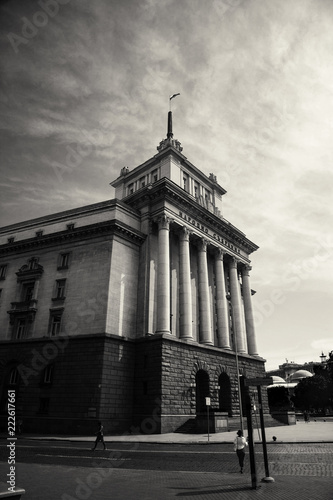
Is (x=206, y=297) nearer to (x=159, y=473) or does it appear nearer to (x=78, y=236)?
(x=78, y=236)

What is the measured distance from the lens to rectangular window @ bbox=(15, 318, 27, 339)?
37.5 m

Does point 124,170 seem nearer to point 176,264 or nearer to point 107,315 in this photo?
point 176,264

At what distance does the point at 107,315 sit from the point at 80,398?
7735 millimetres

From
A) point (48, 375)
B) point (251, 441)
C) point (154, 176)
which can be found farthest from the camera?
point (154, 176)

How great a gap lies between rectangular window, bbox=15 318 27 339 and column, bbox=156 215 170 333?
1449 cm

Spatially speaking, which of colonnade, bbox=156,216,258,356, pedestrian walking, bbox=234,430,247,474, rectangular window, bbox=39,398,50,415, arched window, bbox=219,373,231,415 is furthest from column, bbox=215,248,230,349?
pedestrian walking, bbox=234,430,247,474

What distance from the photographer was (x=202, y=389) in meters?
38.8

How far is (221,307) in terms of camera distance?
44.6 metres

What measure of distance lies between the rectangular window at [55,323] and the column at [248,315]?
2586 cm

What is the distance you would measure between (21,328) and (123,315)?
11.6m

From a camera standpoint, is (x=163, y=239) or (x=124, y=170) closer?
(x=163, y=239)

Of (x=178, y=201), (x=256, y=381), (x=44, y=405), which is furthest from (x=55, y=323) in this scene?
(x=256, y=381)

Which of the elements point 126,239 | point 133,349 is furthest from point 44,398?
point 126,239

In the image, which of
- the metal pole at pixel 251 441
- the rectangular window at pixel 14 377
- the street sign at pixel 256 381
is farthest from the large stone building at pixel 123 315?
the metal pole at pixel 251 441
